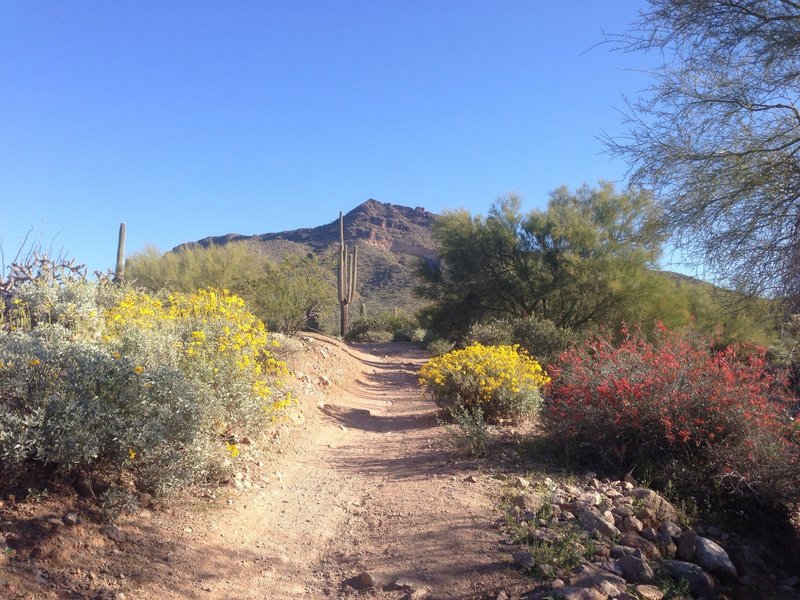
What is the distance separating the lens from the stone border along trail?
4336 mm

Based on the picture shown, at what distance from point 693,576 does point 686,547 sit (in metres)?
0.57

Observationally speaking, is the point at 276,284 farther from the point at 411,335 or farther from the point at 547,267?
the point at 411,335

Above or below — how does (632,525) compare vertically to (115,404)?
below

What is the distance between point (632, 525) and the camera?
5.29 m

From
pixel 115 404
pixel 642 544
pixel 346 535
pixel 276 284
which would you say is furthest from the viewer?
pixel 276 284

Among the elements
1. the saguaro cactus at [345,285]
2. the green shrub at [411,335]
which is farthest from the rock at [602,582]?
the saguaro cactus at [345,285]

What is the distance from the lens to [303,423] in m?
9.84

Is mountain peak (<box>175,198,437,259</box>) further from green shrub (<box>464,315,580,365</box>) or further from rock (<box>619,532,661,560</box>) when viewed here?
rock (<box>619,532,661,560</box>)

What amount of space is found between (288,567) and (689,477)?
4.21m

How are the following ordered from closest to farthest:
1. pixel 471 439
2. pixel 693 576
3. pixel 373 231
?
pixel 693 576, pixel 471 439, pixel 373 231

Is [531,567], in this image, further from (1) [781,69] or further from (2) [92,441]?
(1) [781,69]

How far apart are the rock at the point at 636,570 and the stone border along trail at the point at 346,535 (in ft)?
2.71

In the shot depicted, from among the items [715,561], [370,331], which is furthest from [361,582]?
[370,331]

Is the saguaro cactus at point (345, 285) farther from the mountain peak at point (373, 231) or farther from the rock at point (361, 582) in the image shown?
the mountain peak at point (373, 231)
